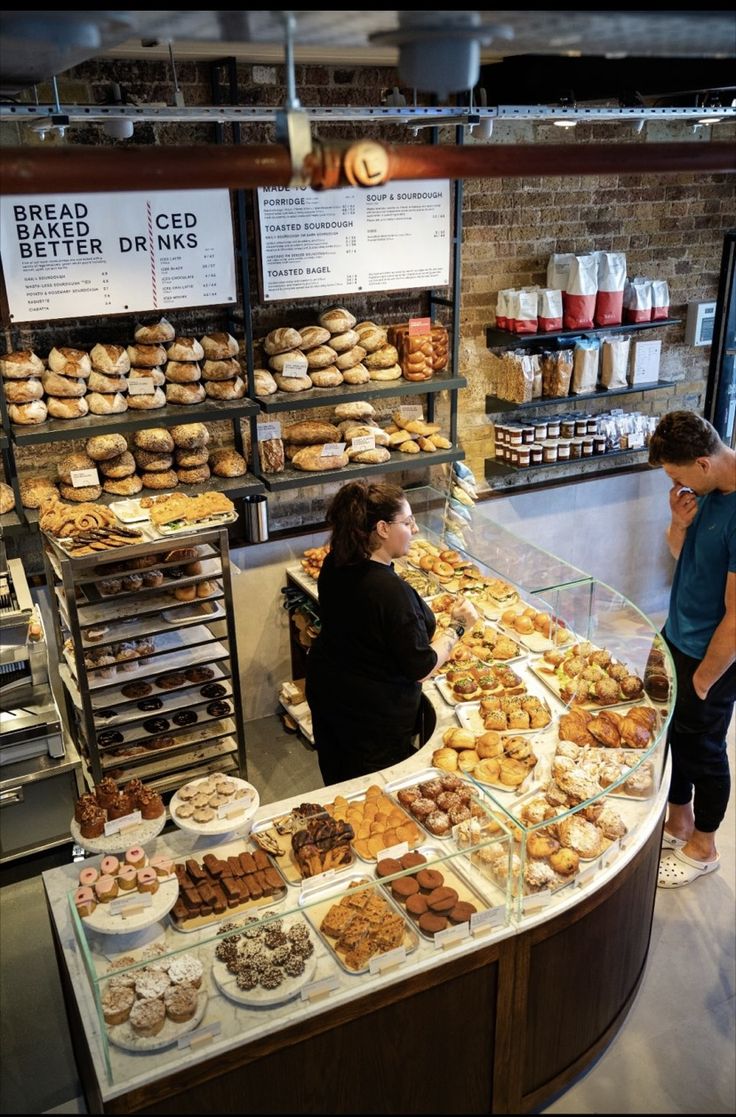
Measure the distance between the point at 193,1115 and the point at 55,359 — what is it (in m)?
3.34

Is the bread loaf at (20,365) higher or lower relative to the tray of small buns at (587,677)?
higher

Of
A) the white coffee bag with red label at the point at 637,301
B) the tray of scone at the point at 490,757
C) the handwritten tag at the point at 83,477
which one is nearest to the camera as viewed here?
the tray of scone at the point at 490,757

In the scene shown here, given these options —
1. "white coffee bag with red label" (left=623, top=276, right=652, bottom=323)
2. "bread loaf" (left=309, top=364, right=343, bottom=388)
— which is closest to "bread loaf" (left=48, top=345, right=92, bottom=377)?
"bread loaf" (left=309, top=364, right=343, bottom=388)

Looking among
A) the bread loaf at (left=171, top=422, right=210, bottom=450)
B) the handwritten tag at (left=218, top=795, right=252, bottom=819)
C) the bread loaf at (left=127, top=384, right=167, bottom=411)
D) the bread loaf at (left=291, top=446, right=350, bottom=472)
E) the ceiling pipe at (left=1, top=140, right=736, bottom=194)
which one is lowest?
the handwritten tag at (left=218, top=795, right=252, bottom=819)

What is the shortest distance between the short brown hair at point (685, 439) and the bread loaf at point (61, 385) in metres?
2.69

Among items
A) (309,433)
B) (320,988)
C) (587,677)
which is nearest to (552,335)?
(309,433)

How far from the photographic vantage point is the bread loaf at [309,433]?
5266mm

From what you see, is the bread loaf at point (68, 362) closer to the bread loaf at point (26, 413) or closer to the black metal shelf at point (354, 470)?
the bread loaf at point (26, 413)

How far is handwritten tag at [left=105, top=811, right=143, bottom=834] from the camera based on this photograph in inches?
120

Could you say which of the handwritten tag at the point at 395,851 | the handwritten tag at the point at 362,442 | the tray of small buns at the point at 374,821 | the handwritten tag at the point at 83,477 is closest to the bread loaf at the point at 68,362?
the handwritten tag at the point at 83,477

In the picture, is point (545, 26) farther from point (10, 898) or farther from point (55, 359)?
point (10, 898)

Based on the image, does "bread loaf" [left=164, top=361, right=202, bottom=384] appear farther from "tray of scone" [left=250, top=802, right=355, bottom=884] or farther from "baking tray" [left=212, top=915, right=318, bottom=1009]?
"baking tray" [left=212, top=915, right=318, bottom=1009]

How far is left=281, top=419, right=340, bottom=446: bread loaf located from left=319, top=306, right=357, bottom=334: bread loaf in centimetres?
52

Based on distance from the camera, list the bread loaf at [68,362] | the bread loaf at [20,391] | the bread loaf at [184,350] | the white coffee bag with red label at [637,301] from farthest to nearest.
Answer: the white coffee bag with red label at [637,301] < the bread loaf at [184,350] < the bread loaf at [68,362] < the bread loaf at [20,391]
